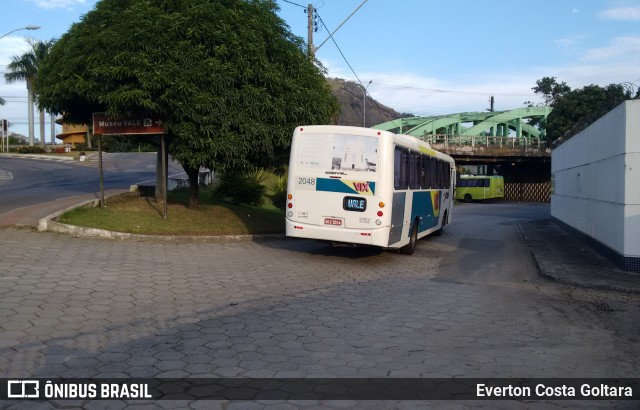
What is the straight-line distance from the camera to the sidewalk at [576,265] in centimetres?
1001

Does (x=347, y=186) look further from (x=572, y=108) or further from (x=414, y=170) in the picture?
(x=572, y=108)

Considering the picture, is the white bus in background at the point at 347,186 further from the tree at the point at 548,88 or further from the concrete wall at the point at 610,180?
the tree at the point at 548,88

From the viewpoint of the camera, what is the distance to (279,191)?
2300 cm

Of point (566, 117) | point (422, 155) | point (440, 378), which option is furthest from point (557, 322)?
point (566, 117)

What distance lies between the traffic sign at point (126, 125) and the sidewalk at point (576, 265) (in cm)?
983

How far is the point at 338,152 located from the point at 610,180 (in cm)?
610

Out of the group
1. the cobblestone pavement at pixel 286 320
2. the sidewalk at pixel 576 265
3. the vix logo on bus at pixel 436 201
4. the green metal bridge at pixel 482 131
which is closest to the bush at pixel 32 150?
the green metal bridge at pixel 482 131

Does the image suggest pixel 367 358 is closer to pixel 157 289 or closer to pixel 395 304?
pixel 395 304

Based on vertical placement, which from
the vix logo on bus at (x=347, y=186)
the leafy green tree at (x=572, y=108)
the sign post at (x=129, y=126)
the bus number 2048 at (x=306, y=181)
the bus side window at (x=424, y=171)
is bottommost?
the vix logo on bus at (x=347, y=186)

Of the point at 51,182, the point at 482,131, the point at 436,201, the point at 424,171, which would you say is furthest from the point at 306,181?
the point at 482,131

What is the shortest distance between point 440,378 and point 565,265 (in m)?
8.05

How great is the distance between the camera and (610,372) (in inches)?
216

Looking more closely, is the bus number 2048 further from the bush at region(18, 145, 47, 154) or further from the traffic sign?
the bush at region(18, 145, 47, 154)

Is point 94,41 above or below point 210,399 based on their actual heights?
above
